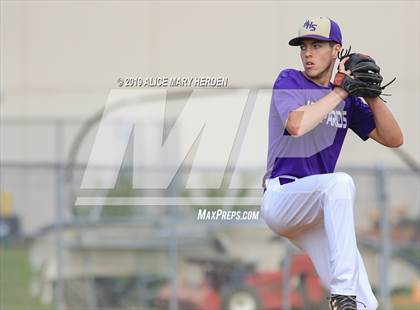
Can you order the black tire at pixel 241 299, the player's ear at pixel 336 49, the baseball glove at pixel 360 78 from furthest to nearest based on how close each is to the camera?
the black tire at pixel 241 299, the player's ear at pixel 336 49, the baseball glove at pixel 360 78

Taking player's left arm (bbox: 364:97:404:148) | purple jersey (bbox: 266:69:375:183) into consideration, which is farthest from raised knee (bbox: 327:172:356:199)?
player's left arm (bbox: 364:97:404:148)

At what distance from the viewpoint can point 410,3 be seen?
27.5ft

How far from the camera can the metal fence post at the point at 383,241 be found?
918 centimetres

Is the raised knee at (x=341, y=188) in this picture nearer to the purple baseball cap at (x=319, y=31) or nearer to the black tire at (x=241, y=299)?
the purple baseball cap at (x=319, y=31)

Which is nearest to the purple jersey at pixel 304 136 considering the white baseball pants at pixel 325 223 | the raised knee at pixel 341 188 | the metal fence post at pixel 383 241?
the white baseball pants at pixel 325 223

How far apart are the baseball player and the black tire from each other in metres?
3.51

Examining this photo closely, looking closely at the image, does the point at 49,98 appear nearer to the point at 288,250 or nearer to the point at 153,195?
the point at 153,195

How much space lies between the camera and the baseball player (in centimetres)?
520

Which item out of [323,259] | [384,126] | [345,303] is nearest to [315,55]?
[384,126]

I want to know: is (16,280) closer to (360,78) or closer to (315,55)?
(315,55)

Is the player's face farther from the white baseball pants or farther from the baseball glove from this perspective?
the white baseball pants

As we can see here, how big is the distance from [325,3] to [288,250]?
2252 mm

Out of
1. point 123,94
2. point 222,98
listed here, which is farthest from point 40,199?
point 222,98

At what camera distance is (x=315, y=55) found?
550cm
